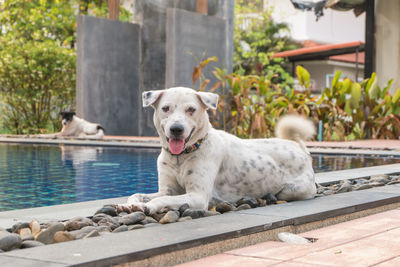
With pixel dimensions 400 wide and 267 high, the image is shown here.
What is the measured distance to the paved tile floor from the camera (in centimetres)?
268

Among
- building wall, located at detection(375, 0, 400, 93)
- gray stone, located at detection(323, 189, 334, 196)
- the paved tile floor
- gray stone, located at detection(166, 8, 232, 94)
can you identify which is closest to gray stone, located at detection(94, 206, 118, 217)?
the paved tile floor

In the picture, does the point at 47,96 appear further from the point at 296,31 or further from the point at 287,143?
the point at 296,31

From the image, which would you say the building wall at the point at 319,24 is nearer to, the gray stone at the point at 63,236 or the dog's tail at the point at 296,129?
the dog's tail at the point at 296,129

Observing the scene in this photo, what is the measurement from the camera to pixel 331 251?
2912mm

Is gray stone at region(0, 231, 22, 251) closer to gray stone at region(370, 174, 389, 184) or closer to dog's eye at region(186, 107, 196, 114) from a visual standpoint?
dog's eye at region(186, 107, 196, 114)

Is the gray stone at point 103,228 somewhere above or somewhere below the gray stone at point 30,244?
below

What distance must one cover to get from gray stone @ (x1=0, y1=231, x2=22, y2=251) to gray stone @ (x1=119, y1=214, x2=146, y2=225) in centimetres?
75

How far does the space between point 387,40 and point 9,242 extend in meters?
16.6

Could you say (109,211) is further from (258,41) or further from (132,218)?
(258,41)

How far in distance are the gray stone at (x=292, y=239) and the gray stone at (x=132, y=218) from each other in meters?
0.80

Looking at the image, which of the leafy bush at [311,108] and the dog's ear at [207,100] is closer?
the dog's ear at [207,100]

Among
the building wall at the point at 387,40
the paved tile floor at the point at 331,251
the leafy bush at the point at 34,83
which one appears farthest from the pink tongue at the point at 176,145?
the building wall at the point at 387,40

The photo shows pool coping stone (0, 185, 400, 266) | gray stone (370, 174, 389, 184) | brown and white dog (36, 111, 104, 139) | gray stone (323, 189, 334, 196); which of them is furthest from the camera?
brown and white dog (36, 111, 104, 139)

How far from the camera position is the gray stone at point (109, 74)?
1575 centimetres
